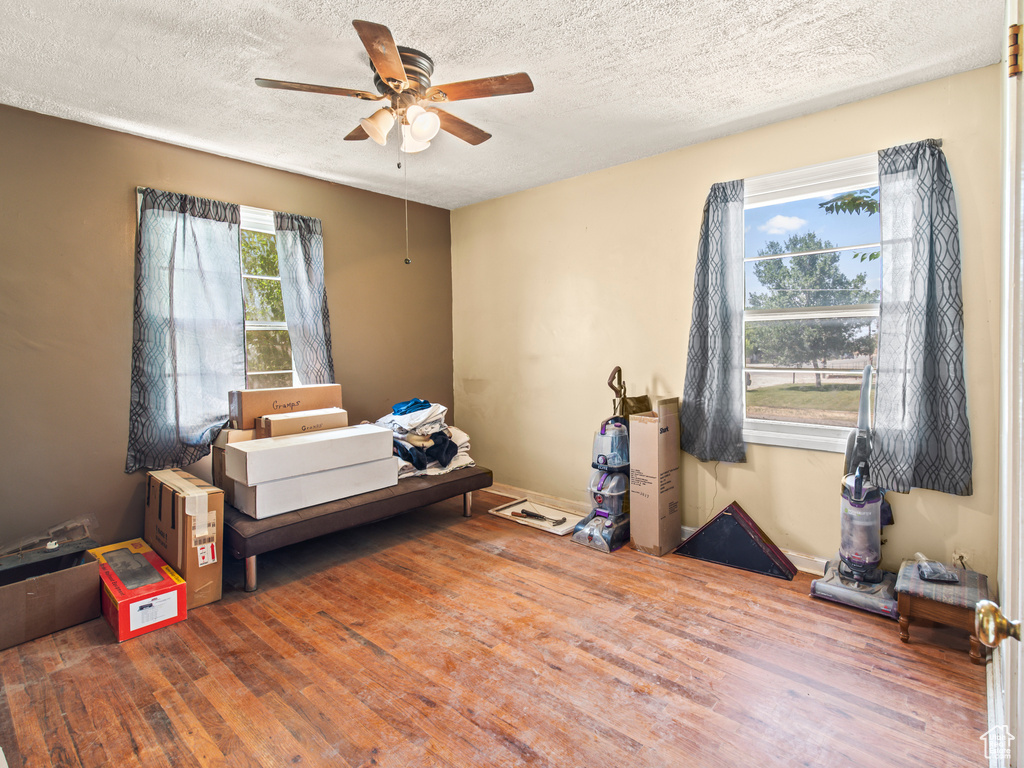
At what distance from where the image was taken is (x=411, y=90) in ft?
7.15

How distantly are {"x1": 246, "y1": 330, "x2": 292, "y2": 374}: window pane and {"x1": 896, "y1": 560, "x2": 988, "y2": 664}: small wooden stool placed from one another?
384 cm

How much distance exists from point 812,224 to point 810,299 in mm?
428

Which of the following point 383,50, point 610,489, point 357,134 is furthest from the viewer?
point 610,489

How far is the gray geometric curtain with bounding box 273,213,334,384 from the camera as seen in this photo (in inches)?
147

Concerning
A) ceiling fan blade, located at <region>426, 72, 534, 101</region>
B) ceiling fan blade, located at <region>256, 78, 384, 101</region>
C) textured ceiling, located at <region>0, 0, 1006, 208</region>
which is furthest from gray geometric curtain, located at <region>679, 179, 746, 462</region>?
ceiling fan blade, located at <region>256, 78, 384, 101</region>

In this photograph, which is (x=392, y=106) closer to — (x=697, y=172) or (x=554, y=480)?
(x=697, y=172)

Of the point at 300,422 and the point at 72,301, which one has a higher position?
the point at 72,301

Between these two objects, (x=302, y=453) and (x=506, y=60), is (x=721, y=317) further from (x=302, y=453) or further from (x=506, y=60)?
(x=302, y=453)

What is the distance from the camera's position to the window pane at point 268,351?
3674mm

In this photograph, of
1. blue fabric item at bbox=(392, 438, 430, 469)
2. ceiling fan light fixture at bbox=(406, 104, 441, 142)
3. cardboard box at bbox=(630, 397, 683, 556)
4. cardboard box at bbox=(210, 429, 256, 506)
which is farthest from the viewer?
blue fabric item at bbox=(392, 438, 430, 469)

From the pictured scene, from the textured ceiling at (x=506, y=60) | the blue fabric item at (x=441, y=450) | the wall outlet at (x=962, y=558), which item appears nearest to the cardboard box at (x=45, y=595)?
the blue fabric item at (x=441, y=450)

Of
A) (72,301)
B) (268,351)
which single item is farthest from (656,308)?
(72,301)

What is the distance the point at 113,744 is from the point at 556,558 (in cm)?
221

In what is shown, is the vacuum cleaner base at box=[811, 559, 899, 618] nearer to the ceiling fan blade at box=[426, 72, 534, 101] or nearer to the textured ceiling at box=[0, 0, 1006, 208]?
the textured ceiling at box=[0, 0, 1006, 208]
